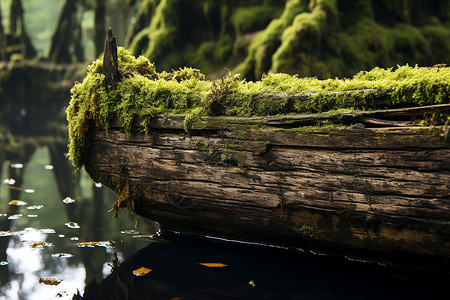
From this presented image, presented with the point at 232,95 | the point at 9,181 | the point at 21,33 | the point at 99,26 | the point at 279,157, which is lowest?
the point at 9,181

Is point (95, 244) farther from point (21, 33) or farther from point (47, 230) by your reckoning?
point (21, 33)

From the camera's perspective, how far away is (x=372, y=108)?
118 inches

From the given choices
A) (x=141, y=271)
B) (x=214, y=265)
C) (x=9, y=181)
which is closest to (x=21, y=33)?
(x=9, y=181)

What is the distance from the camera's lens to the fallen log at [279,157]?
109 inches

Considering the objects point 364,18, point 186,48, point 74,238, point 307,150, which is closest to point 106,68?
point 74,238

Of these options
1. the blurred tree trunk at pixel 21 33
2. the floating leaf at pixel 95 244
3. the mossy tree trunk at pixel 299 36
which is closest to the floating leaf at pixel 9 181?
the floating leaf at pixel 95 244

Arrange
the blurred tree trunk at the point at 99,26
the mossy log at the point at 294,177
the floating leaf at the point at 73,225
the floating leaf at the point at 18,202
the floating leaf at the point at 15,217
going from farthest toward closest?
the blurred tree trunk at the point at 99,26
the floating leaf at the point at 18,202
the floating leaf at the point at 15,217
the floating leaf at the point at 73,225
the mossy log at the point at 294,177

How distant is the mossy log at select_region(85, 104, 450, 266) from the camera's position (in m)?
2.76

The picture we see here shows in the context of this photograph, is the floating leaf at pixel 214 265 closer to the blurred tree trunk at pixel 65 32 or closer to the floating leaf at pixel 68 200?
the floating leaf at pixel 68 200

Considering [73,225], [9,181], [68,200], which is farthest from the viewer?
[9,181]

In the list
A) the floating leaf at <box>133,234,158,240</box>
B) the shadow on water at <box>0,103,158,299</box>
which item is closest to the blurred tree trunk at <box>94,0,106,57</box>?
the shadow on water at <box>0,103,158,299</box>

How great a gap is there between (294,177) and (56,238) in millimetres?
2393

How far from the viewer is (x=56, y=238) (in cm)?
391

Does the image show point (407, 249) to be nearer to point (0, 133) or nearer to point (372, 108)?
point (372, 108)
